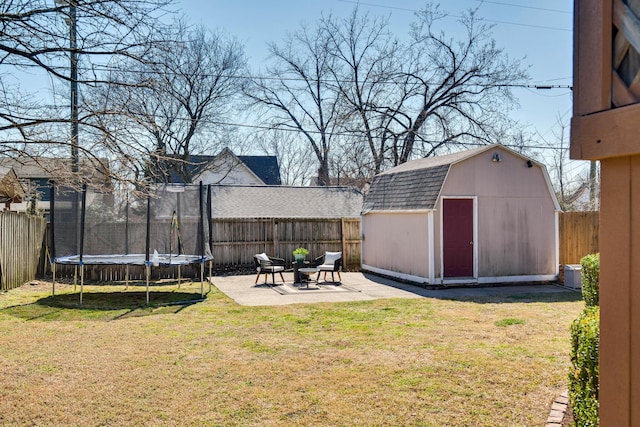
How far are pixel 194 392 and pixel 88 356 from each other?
200cm

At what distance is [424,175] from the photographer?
42.5ft

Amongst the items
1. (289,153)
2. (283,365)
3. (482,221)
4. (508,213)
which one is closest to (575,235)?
(508,213)

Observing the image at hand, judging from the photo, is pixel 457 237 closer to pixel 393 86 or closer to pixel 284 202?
pixel 284 202

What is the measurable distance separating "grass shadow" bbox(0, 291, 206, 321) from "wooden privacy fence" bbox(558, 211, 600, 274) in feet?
30.6

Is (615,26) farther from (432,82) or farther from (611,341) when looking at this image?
(432,82)

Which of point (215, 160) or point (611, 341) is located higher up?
point (215, 160)

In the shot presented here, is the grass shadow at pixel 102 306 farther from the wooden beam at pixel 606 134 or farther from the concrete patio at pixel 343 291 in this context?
the wooden beam at pixel 606 134

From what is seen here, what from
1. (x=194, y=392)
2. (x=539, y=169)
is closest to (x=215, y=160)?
(x=539, y=169)

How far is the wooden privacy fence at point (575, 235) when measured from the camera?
1352cm

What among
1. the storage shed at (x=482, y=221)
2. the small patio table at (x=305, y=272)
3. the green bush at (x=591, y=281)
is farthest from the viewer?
the small patio table at (x=305, y=272)

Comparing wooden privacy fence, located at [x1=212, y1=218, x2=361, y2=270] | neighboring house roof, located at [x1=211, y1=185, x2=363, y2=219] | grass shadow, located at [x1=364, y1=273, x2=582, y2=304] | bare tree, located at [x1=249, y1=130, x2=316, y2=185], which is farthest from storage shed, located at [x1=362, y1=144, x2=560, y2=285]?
bare tree, located at [x1=249, y1=130, x2=316, y2=185]

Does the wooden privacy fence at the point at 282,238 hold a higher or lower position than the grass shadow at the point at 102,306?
higher

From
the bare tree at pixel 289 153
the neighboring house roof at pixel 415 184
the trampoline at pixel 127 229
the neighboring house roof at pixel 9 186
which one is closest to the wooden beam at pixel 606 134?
the trampoline at pixel 127 229

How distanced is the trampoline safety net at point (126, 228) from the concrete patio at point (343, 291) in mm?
1449
